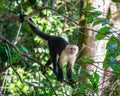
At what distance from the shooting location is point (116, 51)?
221 centimetres

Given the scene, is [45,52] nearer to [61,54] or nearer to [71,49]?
[61,54]

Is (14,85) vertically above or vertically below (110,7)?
below

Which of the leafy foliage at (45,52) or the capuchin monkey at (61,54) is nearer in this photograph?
the leafy foliage at (45,52)

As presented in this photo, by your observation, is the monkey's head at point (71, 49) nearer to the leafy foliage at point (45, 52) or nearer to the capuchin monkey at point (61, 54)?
the capuchin monkey at point (61, 54)

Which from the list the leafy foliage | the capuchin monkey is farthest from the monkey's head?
the leafy foliage

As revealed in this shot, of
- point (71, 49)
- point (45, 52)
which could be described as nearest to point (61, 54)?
point (71, 49)

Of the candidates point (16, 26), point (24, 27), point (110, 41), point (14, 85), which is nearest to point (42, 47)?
point (14, 85)

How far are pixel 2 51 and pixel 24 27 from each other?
3627 mm

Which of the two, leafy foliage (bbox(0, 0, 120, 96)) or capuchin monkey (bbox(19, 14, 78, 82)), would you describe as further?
capuchin monkey (bbox(19, 14, 78, 82))

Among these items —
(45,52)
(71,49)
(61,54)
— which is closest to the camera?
(71,49)

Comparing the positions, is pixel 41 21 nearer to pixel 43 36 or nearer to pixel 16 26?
pixel 43 36

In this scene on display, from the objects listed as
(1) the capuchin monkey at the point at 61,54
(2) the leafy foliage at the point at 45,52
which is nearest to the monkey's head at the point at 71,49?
(1) the capuchin monkey at the point at 61,54

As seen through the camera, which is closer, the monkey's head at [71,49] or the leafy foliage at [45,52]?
the leafy foliage at [45,52]

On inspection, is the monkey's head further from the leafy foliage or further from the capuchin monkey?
the leafy foliage
